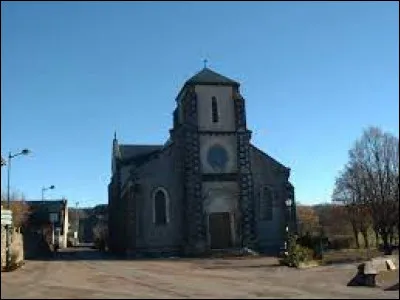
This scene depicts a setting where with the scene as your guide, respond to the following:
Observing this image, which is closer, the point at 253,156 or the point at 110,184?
the point at 253,156

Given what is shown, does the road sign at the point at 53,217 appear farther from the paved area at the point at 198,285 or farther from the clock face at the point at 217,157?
the paved area at the point at 198,285

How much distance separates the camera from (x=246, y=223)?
46.3 m

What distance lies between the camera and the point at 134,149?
65.1m

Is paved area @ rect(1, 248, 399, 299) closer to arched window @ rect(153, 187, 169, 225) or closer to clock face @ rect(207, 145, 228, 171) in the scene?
arched window @ rect(153, 187, 169, 225)

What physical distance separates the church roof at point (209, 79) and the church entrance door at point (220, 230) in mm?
11158

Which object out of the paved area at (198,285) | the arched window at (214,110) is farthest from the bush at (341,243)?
the paved area at (198,285)

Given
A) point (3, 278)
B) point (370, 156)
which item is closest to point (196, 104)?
point (370, 156)

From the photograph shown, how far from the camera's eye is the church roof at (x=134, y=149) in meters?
63.1

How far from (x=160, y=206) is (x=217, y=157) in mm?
6251

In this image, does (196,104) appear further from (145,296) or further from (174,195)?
(145,296)

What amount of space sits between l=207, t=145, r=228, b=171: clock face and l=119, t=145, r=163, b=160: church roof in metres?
16.1

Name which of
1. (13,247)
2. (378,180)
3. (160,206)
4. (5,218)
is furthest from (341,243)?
(5,218)

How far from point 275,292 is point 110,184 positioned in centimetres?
5288

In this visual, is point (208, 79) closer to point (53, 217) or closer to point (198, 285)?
point (198, 285)
